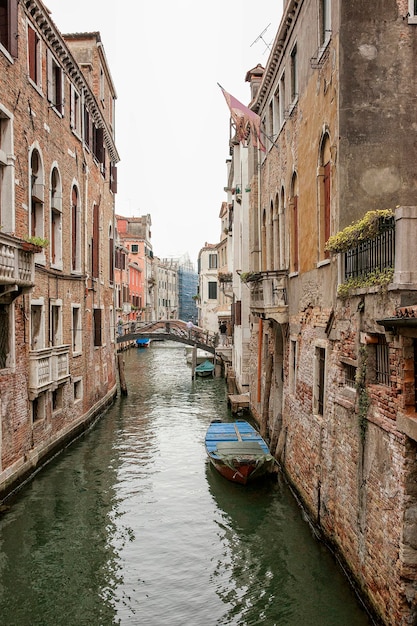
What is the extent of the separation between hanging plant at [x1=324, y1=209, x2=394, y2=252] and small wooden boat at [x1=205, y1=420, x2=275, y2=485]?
18.9 ft

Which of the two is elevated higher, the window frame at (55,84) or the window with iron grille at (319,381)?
the window frame at (55,84)

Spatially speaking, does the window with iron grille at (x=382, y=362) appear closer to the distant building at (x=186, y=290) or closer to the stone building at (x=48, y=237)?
the stone building at (x=48, y=237)

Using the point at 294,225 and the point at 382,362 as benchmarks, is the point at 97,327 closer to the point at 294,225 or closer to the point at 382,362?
the point at 294,225

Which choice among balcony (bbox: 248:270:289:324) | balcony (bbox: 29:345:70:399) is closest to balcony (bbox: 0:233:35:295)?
balcony (bbox: 29:345:70:399)

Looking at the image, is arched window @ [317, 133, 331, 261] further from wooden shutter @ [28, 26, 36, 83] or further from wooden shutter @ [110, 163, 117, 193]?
wooden shutter @ [110, 163, 117, 193]

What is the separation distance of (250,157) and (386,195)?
1263 centimetres

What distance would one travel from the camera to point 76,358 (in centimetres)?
1758

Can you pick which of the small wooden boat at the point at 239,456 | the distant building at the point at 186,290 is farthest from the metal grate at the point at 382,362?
the distant building at the point at 186,290

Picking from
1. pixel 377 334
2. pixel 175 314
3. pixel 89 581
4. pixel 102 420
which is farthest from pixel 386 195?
pixel 175 314

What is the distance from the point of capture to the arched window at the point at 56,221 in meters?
15.5

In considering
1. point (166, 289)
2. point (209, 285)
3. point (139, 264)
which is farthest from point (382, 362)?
point (166, 289)

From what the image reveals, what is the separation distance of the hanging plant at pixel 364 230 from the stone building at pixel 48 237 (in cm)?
540

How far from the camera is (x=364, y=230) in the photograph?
24.3ft

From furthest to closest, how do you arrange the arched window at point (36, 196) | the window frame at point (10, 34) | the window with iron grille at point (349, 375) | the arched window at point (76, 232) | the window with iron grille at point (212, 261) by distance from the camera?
the window with iron grille at point (212, 261) → the arched window at point (76, 232) → the arched window at point (36, 196) → the window frame at point (10, 34) → the window with iron grille at point (349, 375)
